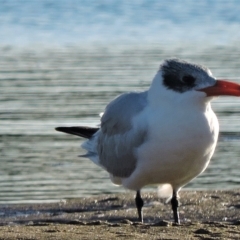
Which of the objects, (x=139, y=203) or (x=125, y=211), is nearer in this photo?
(x=139, y=203)

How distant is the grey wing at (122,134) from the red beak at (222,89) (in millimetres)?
587

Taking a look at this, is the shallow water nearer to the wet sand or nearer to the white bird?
the wet sand

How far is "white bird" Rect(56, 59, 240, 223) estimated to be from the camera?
6.79 metres

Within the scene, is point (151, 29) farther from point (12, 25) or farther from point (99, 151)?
point (99, 151)

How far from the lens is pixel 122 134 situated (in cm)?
748

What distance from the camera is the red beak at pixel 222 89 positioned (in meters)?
6.70

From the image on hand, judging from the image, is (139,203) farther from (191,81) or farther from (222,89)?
(222,89)

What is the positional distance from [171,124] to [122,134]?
765 mm

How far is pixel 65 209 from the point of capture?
8719 mm

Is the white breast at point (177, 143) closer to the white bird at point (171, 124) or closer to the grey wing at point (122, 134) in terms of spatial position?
the white bird at point (171, 124)

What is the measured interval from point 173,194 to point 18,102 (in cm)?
590

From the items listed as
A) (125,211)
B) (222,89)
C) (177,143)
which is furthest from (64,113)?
(222,89)

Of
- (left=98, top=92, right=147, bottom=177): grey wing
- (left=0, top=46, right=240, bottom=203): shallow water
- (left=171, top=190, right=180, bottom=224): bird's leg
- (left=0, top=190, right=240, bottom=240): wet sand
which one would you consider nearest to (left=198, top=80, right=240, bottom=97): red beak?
(left=98, top=92, right=147, bottom=177): grey wing

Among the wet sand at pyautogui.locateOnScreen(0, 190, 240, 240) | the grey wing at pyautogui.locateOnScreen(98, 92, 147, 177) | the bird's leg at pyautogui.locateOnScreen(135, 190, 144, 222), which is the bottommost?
the wet sand at pyautogui.locateOnScreen(0, 190, 240, 240)
